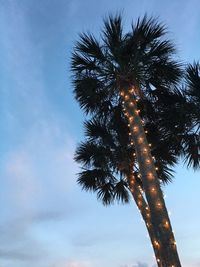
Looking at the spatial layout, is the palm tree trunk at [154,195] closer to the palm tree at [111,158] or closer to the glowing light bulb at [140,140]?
the glowing light bulb at [140,140]

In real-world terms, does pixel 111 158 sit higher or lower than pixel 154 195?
higher

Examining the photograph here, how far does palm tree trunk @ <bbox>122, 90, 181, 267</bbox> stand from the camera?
9922mm

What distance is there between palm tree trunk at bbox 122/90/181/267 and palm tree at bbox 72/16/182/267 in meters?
0.03

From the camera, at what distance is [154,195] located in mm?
10523

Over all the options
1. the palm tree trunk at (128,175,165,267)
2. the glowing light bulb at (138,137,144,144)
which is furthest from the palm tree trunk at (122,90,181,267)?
the palm tree trunk at (128,175,165,267)

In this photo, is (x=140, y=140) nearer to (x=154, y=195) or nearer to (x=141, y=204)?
(x=154, y=195)

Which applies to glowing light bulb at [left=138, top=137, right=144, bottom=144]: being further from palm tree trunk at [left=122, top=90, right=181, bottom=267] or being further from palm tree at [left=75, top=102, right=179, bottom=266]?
palm tree at [left=75, top=102, right=179, bottom=266]

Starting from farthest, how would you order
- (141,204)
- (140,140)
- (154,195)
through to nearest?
(141,204) < (140,140) < (154,195)

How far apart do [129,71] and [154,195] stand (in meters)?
3.69

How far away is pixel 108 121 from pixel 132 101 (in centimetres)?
305

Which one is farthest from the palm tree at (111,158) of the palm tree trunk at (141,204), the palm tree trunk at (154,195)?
the palm tree trunk at (154,195)

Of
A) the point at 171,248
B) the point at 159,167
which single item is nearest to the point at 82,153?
the point at 159,167

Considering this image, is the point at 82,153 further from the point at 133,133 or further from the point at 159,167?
the point at 133,133

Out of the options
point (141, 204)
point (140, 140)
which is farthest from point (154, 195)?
point (141, 204)
